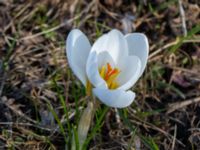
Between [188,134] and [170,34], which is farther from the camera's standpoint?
[170,34]

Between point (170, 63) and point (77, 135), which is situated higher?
point (77, 135)

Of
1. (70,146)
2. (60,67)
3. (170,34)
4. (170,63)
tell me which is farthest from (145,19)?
(70,146)

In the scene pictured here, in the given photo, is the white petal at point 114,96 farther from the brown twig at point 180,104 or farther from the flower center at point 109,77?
the brown twig at point 180,104

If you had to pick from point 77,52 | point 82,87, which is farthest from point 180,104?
point 77,52

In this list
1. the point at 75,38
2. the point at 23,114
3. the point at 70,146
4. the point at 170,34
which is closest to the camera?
the point at 75,38

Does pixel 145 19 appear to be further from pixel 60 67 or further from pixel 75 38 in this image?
pixel 75 38

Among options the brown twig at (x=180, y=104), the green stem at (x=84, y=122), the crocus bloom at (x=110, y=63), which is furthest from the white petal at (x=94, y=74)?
the brown twig at (x=180, y=104)

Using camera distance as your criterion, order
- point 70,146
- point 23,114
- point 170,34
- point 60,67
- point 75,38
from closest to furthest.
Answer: point 75,38 → point 70,146 → point 23,114 → point 60,67 → point 170,34

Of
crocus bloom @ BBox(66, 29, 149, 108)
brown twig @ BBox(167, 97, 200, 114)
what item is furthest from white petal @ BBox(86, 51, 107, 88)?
brown twig @ BBox(167, 97, 200, 114)
